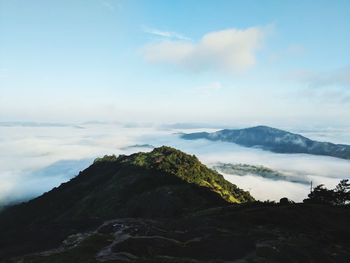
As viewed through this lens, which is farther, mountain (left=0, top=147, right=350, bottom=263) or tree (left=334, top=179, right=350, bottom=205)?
tree (left=334, top=179, right=350, bottom=205)

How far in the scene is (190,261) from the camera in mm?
66312

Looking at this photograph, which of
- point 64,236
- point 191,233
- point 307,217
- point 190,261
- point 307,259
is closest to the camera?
point 190,261

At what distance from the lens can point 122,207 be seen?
187500mm

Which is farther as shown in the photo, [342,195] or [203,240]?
[342,195]

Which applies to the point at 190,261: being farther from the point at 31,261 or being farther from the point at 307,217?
the point at 307,217

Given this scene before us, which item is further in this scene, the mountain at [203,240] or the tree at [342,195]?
the tree at [342,195]


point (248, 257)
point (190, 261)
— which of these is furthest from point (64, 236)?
point (248, 257)

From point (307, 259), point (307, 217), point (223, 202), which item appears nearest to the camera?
point (307, 259)

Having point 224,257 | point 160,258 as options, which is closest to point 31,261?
point 160,258

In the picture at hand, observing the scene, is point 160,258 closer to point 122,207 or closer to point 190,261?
point 190,261

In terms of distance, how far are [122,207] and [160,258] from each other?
123 metres

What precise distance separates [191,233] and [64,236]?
30.2 meters

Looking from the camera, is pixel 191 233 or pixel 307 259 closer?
pixel 307 259

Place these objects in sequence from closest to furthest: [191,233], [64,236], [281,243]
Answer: [281,243]
[191,233]
[64,236]
